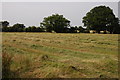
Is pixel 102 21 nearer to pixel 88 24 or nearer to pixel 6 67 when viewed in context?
pixel 88 24

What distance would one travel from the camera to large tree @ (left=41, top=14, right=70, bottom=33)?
4997cm

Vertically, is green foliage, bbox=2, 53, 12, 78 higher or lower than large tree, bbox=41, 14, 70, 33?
lower

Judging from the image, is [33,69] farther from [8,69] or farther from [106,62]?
[106,62]

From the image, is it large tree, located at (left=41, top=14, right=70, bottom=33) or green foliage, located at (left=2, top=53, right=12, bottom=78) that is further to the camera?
large tree, located at (left=41, top=14, right=70, bottom=33)

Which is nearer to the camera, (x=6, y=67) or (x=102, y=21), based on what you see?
(x=6, y=67)

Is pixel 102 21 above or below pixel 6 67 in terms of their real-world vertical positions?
above

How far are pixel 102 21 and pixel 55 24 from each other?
41.3 feet

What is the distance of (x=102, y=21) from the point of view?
4447 centimetres

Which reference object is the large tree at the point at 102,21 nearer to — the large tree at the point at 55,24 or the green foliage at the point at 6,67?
the large tree at the point at 55,24

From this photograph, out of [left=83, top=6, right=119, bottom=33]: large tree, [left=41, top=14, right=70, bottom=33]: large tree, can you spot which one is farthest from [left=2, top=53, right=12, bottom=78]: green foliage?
[left=41, top=14, right=70, bottom=33]: large tree

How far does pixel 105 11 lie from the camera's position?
151 feet

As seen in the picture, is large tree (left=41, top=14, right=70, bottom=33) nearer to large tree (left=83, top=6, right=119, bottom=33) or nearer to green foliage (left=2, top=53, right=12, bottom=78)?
large tree (left=83, top=6, right=119, bottom=33)

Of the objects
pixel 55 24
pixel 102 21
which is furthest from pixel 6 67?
pixel 55 24

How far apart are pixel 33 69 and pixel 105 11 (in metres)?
40.9
